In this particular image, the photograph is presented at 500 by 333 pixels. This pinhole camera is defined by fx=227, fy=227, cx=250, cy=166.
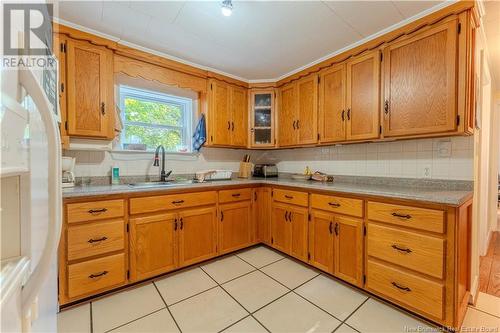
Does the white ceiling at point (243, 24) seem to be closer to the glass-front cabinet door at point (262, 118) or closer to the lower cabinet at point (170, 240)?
the glass-front cabinet door at point (262, 118)

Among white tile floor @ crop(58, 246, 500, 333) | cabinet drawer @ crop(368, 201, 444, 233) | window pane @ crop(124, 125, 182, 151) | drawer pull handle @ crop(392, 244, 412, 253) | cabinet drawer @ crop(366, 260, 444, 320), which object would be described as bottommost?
white tile floor @ crop(58, 246, 500, 333)

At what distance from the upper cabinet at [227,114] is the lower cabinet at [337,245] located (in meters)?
1.44

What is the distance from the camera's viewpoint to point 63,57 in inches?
75.0

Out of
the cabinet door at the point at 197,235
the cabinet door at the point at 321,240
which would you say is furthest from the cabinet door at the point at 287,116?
the cabinet door at the point at 197,235

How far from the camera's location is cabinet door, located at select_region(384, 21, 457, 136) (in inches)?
66.0

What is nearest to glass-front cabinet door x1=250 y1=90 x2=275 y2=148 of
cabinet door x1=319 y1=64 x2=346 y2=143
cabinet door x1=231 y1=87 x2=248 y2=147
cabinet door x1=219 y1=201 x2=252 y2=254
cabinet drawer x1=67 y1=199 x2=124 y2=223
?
cabinet door x1=231 y1=87 x2=248 y2=147

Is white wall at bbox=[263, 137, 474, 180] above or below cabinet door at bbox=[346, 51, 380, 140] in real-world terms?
below

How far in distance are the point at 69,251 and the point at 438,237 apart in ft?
8.39

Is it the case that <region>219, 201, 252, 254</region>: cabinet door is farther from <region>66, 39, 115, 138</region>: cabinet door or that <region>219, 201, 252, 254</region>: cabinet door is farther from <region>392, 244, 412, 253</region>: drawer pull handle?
<region>392, 244, 412, 253</region>: drawer pull handle

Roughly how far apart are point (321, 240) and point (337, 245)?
0.17 meters

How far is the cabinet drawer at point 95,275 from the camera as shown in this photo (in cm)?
168

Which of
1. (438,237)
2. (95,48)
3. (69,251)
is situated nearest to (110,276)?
(69,251)

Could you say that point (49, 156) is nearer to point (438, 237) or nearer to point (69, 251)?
point (69, 251)

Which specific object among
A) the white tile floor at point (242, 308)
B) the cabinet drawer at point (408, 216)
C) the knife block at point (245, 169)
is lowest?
the white tile floor at point (242, 308)
